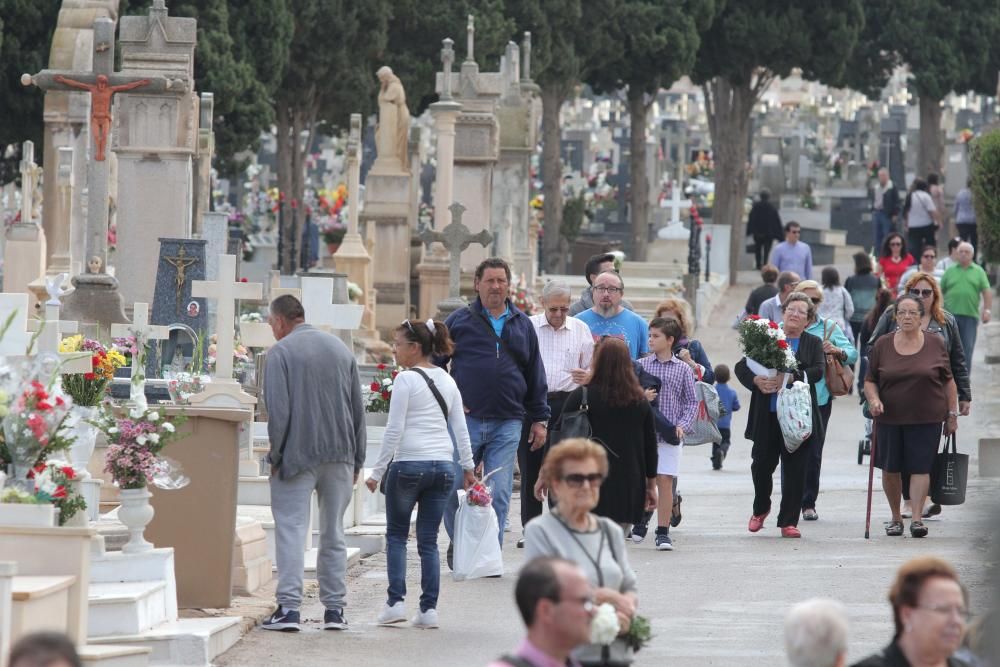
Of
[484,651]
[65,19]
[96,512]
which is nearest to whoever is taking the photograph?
[484,651]

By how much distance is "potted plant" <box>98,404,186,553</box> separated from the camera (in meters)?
10.2

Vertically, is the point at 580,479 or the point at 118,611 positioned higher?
the point at 580,479

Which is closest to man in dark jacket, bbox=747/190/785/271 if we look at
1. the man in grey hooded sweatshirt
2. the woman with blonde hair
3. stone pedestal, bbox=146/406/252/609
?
the woman with blonde hair

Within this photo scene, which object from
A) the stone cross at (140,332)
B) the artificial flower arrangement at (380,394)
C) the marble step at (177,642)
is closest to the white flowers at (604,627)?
the marble step at (177,642)

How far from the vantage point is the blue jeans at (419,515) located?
11.0m

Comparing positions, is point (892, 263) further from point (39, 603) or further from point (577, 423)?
point (39, 603)

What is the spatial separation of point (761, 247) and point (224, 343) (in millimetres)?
29194

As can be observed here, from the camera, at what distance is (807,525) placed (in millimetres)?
14789

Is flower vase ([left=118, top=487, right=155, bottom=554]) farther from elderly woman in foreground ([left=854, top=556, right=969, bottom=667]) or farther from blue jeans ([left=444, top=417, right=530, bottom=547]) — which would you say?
elderly woman in foreground ([left=854, top=556, right=969, bottom=667])

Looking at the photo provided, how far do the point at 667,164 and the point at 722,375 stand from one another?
39366 millimetres

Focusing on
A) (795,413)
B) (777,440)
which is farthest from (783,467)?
(795,413)

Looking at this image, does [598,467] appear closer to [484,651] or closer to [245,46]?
[484,651]

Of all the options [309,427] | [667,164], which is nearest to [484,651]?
[309,427]

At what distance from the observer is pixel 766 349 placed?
46.4ft
